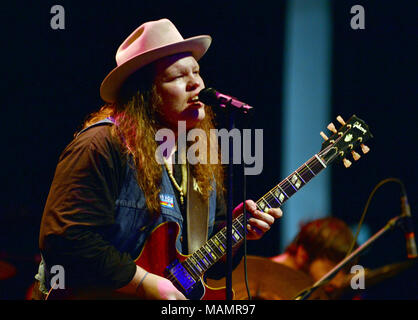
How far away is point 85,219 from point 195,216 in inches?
25.7

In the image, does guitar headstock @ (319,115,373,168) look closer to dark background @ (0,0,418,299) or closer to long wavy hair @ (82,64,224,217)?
long wavy hair @ (82,64,224,217)

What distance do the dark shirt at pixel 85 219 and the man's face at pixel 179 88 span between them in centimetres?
42

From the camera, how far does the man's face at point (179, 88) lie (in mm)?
2387

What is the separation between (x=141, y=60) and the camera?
2.38 m

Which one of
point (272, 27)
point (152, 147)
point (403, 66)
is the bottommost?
point (152, 147)

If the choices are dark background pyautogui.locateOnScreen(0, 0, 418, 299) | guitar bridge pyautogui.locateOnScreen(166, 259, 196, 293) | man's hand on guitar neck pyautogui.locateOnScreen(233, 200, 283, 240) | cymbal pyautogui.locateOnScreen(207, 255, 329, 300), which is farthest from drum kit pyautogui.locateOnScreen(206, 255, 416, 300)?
dark background pyautogui.locateOnScreen(0, 0, 418, 299)

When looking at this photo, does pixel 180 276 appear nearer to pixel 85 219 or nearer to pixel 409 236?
pixel 85 219

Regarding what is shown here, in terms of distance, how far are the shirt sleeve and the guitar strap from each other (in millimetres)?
424

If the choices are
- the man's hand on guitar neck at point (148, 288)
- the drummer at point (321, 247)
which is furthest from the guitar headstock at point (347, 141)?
the drummer at point (321, 247)

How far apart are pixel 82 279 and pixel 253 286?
1.39 metres

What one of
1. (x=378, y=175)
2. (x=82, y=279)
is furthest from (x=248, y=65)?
(x=82, y=279)
